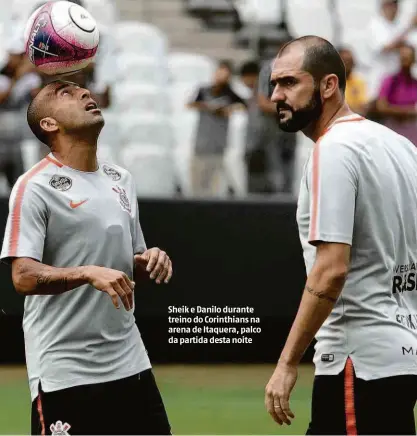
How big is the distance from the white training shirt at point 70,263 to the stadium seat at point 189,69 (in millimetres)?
10109

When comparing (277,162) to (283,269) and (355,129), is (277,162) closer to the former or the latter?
(283,269)

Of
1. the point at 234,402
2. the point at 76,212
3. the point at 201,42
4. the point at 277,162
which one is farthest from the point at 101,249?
the point at 201,42

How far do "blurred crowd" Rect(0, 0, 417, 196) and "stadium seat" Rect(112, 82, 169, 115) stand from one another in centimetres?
172

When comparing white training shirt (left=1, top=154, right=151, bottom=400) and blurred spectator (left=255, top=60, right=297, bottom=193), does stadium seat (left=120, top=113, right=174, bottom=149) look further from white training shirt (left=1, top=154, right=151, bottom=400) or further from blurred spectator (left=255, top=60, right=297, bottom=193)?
white training shirt (left=1, top=154, right=151, bottom=400)

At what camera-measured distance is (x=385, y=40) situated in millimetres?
12586

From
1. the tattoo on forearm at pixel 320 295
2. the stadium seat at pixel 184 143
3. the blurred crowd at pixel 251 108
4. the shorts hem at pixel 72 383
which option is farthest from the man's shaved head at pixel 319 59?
the stadium seat at pixel 184 143

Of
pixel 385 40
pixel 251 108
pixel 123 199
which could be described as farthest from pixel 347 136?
pixel 385 40

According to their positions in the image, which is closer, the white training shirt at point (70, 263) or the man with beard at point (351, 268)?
the man with beard at point (351, 268)

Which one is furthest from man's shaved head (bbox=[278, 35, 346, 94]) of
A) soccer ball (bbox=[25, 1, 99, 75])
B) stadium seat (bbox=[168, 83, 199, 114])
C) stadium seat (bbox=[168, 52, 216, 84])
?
stadium seat (bbox=[168, 52, 216, 84])

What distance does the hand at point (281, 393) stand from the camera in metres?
3.75

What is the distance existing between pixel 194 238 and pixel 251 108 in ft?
7.68

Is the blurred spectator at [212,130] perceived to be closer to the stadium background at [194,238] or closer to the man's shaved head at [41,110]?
the stadium background at [194,238]

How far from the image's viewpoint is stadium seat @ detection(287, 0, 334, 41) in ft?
49.4

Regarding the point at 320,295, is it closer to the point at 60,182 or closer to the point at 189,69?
the point at 60,182
